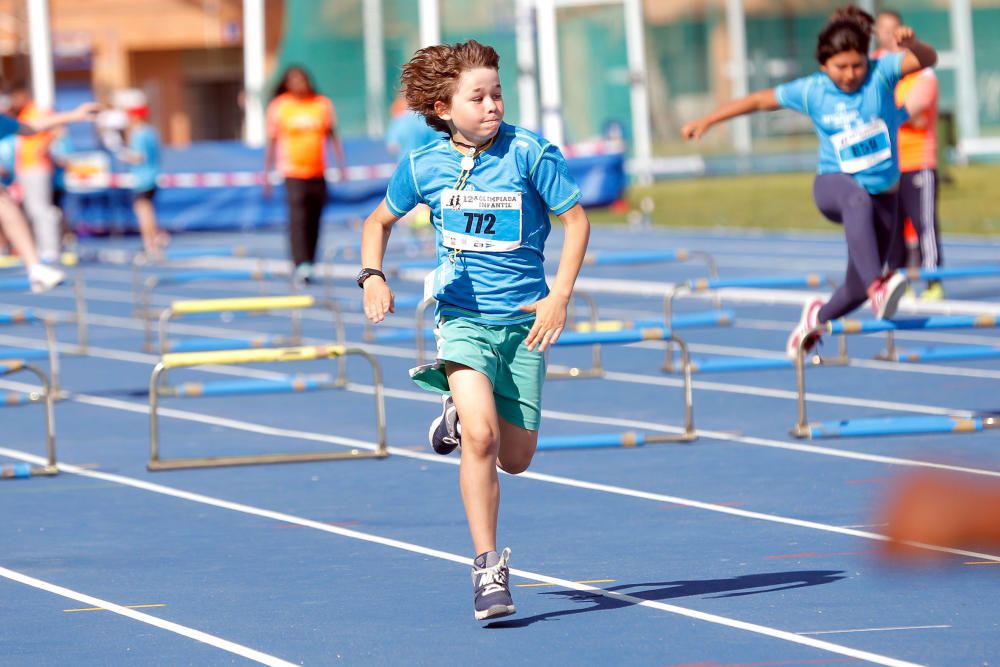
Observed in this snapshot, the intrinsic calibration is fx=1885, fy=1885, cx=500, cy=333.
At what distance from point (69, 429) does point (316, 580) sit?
14.5ft

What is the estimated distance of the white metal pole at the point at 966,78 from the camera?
3491 centimetres

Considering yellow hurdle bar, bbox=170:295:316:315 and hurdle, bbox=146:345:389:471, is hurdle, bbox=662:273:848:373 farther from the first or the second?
hurdle, bbox=146:345:389:471

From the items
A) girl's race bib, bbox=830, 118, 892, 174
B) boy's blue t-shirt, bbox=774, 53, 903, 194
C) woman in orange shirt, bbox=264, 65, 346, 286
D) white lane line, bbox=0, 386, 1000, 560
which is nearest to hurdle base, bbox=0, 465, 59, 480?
white lane line, bbox=0, 386, 1000, 560

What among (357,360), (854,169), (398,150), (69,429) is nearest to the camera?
(854,169)

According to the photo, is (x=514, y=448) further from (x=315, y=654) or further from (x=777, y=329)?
(x=777, y=329)

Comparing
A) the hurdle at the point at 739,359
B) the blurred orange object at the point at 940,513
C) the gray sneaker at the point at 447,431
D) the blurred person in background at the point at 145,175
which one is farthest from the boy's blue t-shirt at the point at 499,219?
the blurred person in background at the point at 145,175

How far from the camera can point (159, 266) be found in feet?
75.6

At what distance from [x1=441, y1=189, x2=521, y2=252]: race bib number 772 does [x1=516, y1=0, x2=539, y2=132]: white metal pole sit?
2369 cm

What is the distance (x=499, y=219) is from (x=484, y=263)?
144 millimetres

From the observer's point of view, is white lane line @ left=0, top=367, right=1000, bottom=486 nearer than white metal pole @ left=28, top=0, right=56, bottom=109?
Yes

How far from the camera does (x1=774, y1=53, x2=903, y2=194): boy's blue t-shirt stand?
30.9 ft

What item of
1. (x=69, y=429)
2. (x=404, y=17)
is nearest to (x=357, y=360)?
(x=69, y=429)

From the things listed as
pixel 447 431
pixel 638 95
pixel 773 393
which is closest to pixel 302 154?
pixel 773 393

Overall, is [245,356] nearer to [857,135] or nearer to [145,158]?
[857,135]
